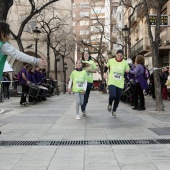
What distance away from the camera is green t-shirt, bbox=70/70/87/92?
9.30 m

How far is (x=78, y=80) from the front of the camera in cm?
934

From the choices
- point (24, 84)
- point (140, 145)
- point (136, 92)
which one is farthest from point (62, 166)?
point (24, 84)

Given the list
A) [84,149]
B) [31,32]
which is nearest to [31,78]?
[84,149]

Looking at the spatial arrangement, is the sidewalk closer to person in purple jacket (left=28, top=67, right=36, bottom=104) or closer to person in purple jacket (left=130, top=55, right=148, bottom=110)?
person in purple jacket (left=130, top=55, right=148, bottom=110)

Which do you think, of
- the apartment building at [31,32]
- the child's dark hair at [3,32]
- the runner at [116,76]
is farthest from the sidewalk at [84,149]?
the apartment building at [31,32]

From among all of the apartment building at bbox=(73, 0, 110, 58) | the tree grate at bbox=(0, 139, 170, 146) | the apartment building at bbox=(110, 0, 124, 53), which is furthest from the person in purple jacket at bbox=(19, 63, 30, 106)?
the apartment building at bbox=(110, 0, 124, 53)

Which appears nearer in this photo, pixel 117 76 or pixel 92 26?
pixel 117 76

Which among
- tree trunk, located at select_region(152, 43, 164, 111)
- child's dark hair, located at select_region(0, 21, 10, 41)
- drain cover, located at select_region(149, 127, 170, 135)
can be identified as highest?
child's dark hair, located at select_region(0, 21, 10, 41)

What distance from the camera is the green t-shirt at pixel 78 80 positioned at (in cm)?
930

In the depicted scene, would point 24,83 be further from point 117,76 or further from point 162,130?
point 162,130

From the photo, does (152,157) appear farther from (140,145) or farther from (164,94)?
(164,94)

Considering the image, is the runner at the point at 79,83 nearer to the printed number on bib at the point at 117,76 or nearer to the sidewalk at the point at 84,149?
the printed number on bib at the point at 117,76

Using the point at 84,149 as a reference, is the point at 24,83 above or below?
above

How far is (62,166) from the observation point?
4188 mm
